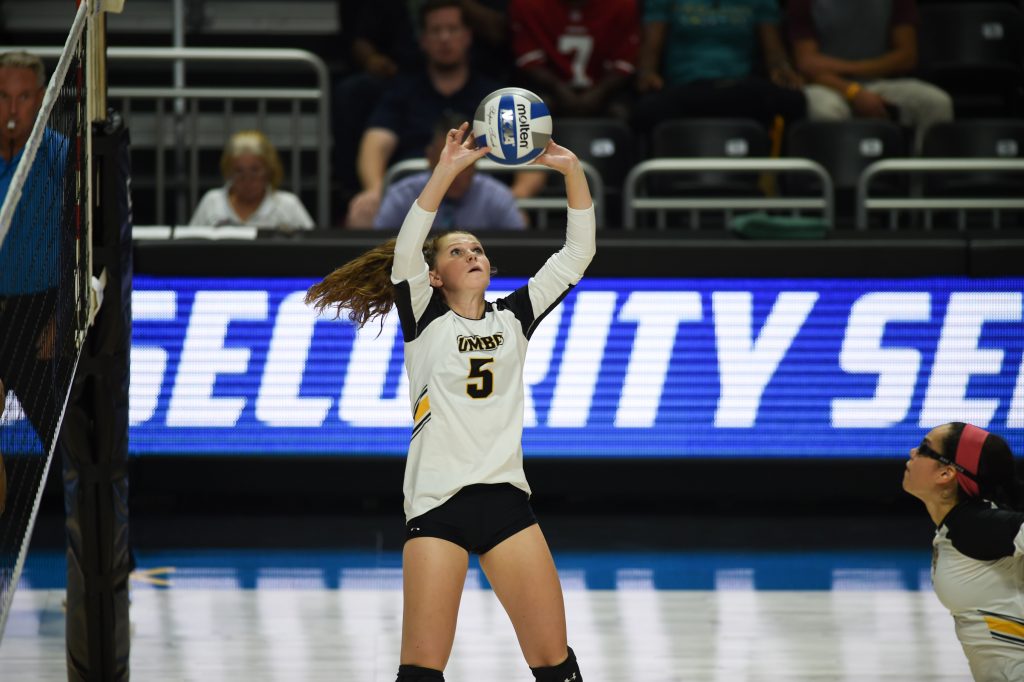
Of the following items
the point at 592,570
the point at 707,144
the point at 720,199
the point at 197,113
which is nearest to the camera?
the point at 592,570

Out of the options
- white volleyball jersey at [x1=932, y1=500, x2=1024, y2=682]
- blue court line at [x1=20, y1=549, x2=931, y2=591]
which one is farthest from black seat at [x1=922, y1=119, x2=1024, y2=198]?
white volleyball jersey at [x1=932, y1=500, x2=1024, y2=682]

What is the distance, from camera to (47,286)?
4.89 m

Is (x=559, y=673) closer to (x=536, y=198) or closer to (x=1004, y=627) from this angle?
(x=1004, y=627)

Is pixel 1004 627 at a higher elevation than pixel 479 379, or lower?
lower

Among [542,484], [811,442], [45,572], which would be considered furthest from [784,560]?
[45,572]

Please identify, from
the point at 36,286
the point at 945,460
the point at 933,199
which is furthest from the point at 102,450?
the point at 933,199

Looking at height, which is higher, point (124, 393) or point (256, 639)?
point (124, 393)

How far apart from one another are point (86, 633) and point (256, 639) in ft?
3.45

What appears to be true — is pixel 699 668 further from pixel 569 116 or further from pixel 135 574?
pixel 569 116

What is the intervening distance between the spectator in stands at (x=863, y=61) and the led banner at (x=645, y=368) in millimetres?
2814

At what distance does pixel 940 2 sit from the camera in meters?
11.9

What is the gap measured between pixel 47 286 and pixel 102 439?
745mm

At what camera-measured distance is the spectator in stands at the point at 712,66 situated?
10602 mm

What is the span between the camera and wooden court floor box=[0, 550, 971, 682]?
592 centimetres
